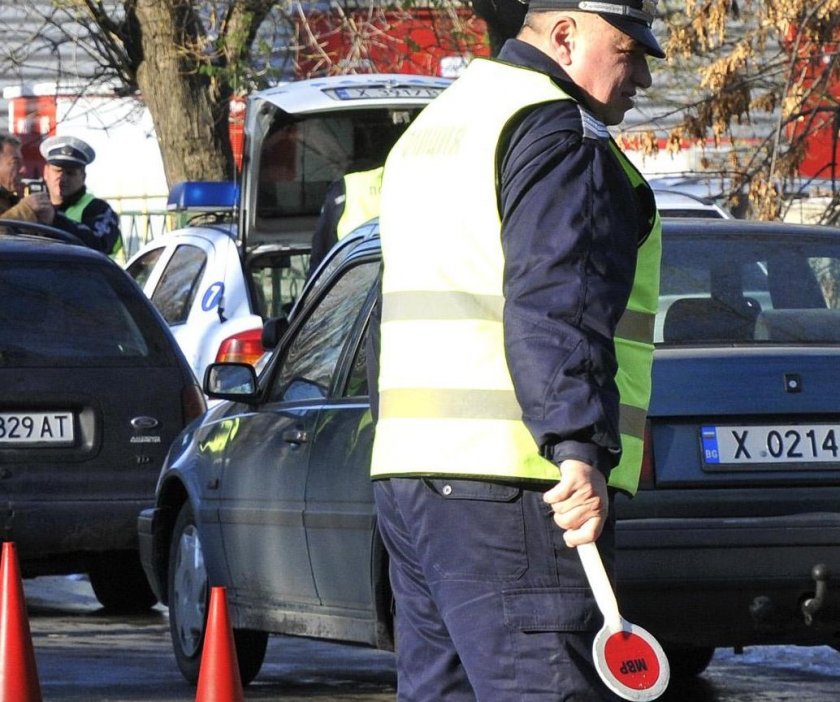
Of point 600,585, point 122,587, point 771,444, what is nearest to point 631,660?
point 600,585

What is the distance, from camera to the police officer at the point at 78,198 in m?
13.0

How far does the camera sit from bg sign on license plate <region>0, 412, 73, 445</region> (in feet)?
28.2

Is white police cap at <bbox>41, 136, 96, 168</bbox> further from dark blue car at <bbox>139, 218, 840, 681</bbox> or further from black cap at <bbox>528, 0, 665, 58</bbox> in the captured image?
black cap at <bbox>528, 0, 665, 58</bbox>

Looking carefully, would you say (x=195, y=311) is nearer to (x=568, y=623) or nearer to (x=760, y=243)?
(x=760, y=243)

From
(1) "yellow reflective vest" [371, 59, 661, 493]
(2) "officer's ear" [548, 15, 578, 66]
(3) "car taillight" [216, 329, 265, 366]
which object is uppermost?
(2) "officer's ear" [548, 15, 578, 66]

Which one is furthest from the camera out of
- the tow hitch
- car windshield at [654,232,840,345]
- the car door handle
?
the car door handle

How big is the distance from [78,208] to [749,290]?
7.56m

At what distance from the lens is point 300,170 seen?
43.1ft

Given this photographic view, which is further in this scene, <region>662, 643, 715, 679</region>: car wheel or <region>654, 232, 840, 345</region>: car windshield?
<region>662, 643, 715, 679</region>: car wheel

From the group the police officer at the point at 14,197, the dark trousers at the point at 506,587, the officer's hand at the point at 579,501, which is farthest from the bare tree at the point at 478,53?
the officer's hand at the point at 579,501

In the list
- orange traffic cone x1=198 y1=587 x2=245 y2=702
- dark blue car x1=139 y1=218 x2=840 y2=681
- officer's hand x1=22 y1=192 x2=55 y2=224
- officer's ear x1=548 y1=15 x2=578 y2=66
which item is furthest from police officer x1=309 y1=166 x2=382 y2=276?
officer's ear x1=548 y1=15 x2=578 y2=66

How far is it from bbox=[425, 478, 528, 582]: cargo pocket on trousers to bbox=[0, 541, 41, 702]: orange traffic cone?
98.2 inches

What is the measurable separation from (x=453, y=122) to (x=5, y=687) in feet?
8.91

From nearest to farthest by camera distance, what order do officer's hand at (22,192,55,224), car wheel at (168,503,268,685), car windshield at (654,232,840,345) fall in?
car windshield at (654,232,840,345), car wheel at (168,503,268,685), officer's hand at (22,192,55,224)
